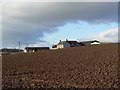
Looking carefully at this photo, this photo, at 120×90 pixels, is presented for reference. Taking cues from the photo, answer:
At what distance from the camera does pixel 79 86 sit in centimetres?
1474

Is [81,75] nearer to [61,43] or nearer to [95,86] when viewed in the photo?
[95,86]

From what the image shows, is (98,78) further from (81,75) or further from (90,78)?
(81,75)

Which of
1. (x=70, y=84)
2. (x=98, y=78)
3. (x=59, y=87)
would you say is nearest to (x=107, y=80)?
(x=98, y=78)

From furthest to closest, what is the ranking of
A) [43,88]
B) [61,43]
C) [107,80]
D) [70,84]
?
1. [61,43]
2. [107,80]
3. [70,84]
4. [43,88]

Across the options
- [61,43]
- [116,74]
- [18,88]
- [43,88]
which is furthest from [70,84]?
[61,43]

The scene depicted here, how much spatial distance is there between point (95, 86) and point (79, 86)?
2.54ft

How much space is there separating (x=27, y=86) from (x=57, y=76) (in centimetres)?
428

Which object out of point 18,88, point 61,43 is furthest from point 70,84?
point 61,43

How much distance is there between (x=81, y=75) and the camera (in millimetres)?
18703

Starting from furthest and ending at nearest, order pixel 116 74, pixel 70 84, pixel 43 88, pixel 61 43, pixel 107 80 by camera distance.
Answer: pixel 61 43 < pixel 116 74 < pixel 107 80 < pixel 70 84 < pixel 43 88

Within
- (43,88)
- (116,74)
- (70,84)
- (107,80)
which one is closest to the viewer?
(43,88)

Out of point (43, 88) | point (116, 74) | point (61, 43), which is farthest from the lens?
point (61, 43)

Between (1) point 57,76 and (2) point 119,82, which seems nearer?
(2) point 119,82

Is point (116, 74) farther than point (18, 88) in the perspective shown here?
Yes
